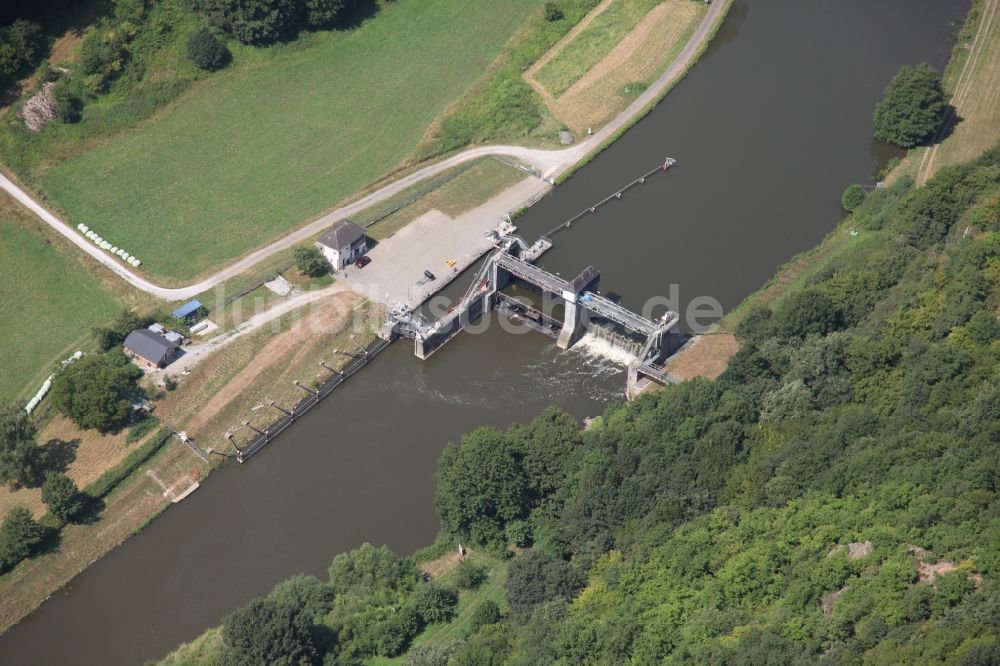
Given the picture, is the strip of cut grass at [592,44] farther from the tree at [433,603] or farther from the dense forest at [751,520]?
the tree at [433,603]

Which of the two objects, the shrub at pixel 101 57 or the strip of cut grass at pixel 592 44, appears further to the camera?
the strip of cut grass at pixel 592 44

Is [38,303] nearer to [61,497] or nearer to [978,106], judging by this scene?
[61,497]

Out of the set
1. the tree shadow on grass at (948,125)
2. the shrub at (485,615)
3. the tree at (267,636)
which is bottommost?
the shrub at (485,615)

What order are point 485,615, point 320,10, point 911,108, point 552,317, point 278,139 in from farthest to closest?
point 320,10 < point 911,108 < point 278,139 < point 552,317 < point 485,615

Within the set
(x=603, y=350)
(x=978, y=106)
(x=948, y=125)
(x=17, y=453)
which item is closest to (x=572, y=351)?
(x=603, y=350)

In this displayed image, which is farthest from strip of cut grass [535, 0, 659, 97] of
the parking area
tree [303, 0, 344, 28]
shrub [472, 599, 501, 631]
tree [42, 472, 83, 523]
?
shrub [472, 599, 501, 631]

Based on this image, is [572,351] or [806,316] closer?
[806,316]

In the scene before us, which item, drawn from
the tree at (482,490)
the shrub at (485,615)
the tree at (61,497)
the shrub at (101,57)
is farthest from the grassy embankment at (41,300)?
the shrub at (485,615)
